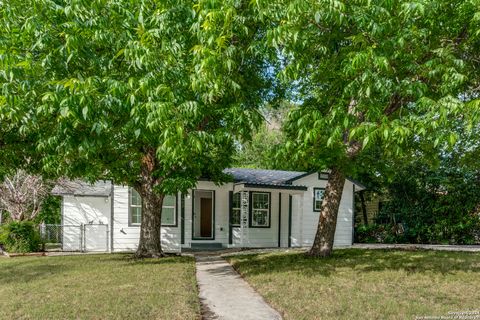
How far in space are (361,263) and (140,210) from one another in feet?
25.7

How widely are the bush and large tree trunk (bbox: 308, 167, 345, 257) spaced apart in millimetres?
9091

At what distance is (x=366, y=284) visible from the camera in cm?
674

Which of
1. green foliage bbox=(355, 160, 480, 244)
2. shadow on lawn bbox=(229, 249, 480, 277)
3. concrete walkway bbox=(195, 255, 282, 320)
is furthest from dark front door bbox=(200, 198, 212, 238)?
green foliage bbox=(355, 160, 480, 244)

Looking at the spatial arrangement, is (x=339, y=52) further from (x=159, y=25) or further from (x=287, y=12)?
(x=159, y=25)

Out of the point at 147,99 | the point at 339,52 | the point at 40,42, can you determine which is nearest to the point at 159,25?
the point at 147,99

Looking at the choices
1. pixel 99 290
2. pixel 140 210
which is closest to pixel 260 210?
pixel 140 210

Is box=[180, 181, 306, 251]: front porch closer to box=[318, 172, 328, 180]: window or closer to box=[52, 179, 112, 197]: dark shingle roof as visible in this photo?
box=[318, 172, 328, 180]: window

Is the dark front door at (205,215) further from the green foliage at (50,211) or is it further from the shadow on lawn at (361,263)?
the green foliage at (50,211)

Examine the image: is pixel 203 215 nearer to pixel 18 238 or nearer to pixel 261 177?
pixel 261 177

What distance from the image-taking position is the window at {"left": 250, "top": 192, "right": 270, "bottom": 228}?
14789mm

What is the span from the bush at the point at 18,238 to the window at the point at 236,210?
6.82 meters

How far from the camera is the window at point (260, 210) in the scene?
14.8 m

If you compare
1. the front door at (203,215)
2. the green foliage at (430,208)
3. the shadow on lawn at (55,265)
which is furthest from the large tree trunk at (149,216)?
the green foliage at (430,208)

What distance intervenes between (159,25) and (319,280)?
5096 mm
